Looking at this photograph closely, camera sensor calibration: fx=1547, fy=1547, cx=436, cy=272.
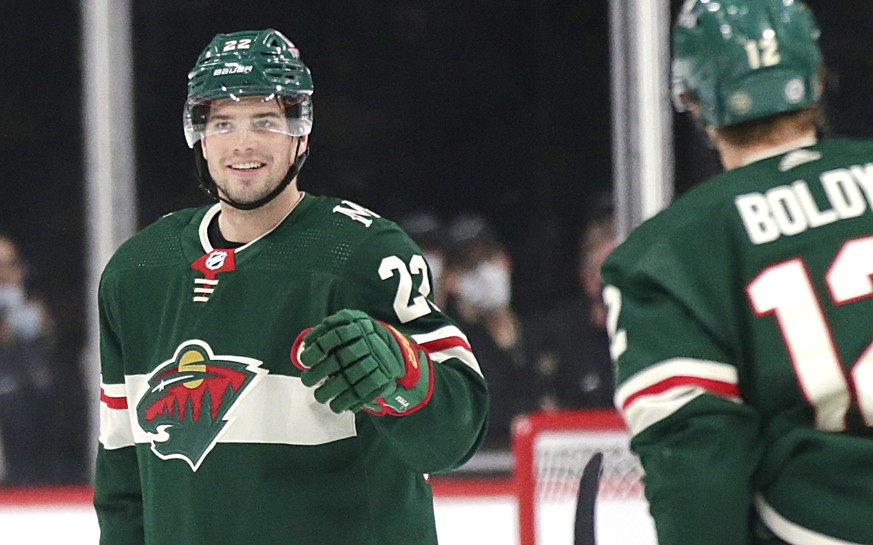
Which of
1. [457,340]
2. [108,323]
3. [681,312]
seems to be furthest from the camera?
[108,323]

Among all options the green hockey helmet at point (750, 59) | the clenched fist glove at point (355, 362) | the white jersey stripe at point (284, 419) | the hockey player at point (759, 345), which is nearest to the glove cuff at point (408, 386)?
the clenched fist glove at point (355, 362)

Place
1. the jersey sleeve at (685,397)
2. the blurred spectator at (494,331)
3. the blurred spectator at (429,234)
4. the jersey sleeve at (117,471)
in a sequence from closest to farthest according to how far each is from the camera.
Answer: the jersey sleeve at (685,397), the jersey sleeve at (117,471), the blurred spectator at (494,331), the blurred spectator at (429,234)

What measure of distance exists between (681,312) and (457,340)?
1.46 ft

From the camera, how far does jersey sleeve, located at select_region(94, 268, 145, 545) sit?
1835mm

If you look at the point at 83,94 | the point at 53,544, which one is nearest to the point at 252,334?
the point at 53,544

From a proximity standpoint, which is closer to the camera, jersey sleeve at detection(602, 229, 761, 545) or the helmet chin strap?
jersey sleeve at detection(602, 229, 761, 545)

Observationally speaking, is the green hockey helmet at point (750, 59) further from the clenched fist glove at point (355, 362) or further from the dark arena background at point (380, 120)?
the dark arena background at point (380, 120)

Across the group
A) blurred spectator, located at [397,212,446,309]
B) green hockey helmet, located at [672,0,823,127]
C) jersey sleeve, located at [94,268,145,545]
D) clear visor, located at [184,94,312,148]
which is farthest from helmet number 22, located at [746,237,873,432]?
blurred spectator, located at [397,212,446,309]

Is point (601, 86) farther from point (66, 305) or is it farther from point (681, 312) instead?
point (681, 312)

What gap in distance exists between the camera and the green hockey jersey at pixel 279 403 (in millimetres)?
1703

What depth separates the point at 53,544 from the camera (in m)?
3.33

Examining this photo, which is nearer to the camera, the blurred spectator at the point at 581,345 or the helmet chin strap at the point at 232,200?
the helmet chin strap at the point at 232,200

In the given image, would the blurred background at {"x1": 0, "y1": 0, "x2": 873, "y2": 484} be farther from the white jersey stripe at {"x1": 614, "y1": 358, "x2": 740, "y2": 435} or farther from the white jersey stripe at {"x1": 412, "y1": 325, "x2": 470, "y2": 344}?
the white jersey stripe at {"x1": 614, "y1": 358, "x2": 740, "y2": 435}

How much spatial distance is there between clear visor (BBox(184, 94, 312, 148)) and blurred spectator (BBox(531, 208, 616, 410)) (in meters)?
2.34
